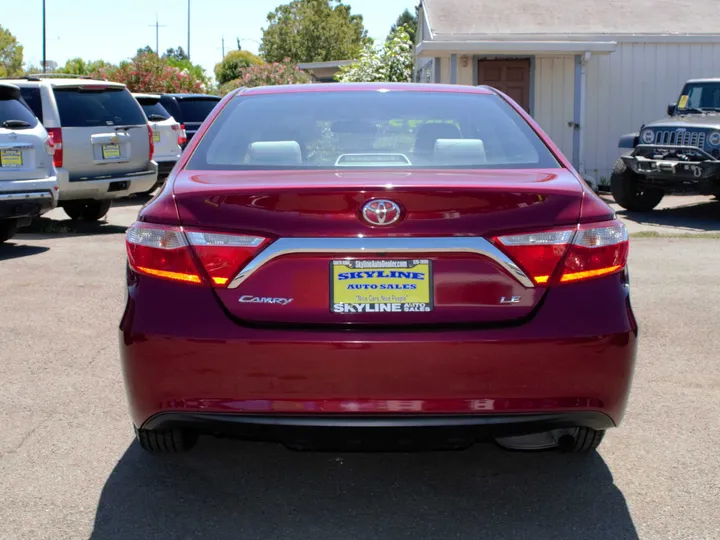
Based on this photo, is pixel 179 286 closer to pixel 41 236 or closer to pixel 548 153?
pixel 548 153

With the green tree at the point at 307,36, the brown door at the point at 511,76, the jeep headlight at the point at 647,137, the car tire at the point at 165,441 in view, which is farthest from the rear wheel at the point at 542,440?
the green tree at the point at 307,36

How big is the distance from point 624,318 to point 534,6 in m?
18.4

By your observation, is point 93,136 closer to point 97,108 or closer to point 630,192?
point 97,108

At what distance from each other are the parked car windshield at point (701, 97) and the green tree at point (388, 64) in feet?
51.0

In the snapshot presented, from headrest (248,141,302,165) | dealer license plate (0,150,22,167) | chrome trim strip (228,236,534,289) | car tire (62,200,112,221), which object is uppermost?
headrest (248,141,302,165)

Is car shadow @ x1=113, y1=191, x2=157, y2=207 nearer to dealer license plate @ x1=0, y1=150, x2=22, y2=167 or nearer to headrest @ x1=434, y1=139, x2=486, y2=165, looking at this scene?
dealer license plate @ x1=0, y1=150, x2=22, y2=167

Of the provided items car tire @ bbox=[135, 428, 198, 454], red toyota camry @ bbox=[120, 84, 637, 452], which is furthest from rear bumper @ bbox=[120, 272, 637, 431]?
car tire @ bbox=[135, 428, 198, 454]

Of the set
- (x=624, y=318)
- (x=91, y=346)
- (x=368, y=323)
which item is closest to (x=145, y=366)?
(x=368, y=323)

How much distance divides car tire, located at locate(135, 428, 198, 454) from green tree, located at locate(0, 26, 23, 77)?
73208 millimetres

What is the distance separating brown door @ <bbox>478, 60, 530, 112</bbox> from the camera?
19.4 m

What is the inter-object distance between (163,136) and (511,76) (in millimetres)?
7016

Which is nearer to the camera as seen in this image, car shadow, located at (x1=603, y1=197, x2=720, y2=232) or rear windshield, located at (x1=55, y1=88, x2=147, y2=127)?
rear windshield, located at (x1=55, y1=88, x2=147, y2=127)

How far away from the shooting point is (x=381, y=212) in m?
3.23

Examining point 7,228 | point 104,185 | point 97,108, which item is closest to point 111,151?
point 104,185
